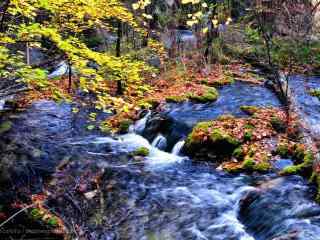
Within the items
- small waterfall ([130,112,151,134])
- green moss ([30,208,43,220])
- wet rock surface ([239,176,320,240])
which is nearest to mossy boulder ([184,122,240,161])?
wet rock surface ([239,176,320,240])

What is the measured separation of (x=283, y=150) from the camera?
10.4m

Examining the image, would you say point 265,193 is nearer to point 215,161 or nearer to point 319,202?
point 319,202

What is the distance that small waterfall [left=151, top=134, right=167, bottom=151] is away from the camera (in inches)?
473

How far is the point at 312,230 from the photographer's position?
21.8ft

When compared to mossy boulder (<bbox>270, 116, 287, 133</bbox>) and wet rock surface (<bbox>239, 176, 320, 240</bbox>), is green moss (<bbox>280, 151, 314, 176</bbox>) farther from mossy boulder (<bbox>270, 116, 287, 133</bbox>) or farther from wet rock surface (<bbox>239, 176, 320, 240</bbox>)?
mossy boulder (<bbox>270, 116, 287, 133</bbox>)

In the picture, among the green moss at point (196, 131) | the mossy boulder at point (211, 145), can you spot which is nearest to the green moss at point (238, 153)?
the mossy boulder at point (211, 145)

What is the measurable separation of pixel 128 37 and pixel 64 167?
14528 millimetres

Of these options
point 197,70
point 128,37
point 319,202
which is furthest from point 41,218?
point 128,37

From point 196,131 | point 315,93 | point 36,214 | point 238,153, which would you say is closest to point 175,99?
point 196,131

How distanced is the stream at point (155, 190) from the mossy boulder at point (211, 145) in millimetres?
330

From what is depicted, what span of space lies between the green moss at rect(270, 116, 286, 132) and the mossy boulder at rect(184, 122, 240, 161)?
1454mm

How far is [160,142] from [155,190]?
3.16 metres

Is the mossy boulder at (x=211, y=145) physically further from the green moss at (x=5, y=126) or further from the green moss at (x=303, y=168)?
the green moss at (x=5, y=126)

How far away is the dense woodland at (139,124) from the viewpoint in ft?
21.2
